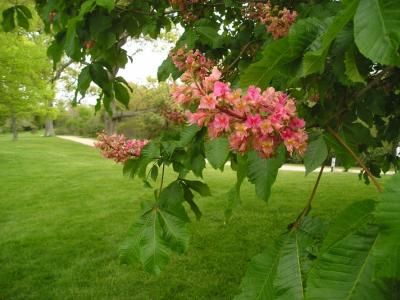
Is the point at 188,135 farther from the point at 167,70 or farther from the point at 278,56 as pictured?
the point at 167,70

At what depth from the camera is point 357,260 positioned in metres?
0.82

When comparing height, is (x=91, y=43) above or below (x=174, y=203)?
above

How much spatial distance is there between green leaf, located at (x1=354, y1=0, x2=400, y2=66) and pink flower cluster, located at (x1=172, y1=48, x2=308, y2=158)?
276 millimetres

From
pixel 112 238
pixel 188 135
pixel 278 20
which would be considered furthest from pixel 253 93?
pixel 112 238

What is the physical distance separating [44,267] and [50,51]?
10.9 ft

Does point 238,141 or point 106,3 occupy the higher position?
point 106,3

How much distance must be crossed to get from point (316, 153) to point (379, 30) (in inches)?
24.1

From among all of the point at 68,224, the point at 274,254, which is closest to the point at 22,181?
the point at 68,224

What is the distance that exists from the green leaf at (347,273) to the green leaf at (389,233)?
0.06 meters

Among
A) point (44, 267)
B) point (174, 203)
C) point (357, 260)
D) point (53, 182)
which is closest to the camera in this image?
point (357, 260)

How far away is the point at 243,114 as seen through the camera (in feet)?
3.31

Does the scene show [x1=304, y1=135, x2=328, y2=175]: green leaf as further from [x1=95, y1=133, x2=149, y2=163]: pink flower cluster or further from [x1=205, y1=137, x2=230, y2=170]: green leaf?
[x1=95, y1=133, x2=149, y2=163]: pink flower cluster

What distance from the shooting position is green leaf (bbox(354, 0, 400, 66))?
2.62 ft

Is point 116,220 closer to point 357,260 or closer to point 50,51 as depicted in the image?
point 50,51
